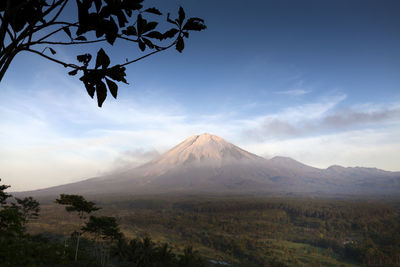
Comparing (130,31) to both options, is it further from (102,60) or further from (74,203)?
(74,203)

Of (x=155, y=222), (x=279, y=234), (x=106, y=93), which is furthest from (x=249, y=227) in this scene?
(x=106, y=93)

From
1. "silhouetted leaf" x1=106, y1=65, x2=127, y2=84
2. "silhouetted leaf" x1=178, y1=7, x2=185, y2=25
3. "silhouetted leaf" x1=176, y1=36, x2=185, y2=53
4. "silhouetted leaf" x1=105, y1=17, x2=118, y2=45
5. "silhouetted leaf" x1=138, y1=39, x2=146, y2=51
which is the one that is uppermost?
"silhouetted leaf" x1=178, y1=7, x2=185, y2=25

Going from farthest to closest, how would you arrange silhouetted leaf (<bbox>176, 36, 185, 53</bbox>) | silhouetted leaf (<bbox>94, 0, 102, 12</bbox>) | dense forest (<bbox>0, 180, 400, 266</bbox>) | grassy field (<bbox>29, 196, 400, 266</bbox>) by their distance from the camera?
grassy field (<bbox>29, 196, 400, 266</bbox>)
dense forest (<bbox>0, 180, 400, 266</bbox>)
silhouetted leaf (<bbox>176, 36, 185, 53</bbox>)
silhouetted leaf (<bbox>94, 0, 102, 12</bbox>)

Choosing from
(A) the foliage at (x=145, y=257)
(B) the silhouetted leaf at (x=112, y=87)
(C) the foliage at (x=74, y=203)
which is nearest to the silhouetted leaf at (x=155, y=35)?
(B) the silhouetted leaf at (x=112, y=87)

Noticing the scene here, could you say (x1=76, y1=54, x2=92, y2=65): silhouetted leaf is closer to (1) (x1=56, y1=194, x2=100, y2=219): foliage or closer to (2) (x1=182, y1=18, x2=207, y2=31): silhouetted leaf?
(2) (x1=182, y1=18, x2=207, y2=31): silhouetted leaf

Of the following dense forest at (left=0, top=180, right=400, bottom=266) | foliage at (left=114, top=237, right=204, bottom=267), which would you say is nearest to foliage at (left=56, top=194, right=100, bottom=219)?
foliage at (left=114, top=237, right=204, bottom=267)

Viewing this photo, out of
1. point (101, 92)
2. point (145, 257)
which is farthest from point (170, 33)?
point (145, 257)
